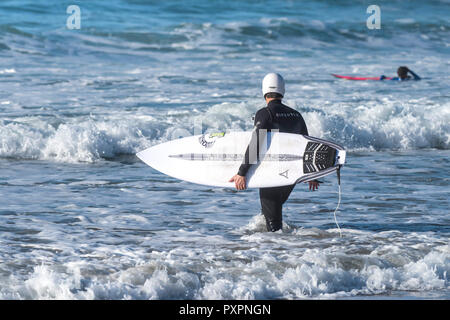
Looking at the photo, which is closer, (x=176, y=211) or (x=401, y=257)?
(x=401, y=257)

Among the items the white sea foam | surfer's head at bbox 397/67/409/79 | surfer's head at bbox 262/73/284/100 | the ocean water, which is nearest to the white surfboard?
surfer's head at bbox 262/73/284/100

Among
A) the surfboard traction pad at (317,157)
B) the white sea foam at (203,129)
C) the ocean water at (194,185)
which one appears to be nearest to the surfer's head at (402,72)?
the ocean water at (194,185)

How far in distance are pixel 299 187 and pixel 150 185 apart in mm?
1810

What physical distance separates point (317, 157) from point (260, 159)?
0.51 metres

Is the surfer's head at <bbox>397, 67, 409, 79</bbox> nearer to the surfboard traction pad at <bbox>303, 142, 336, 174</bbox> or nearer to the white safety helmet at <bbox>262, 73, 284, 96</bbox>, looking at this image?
the surfboard traction pad at <bbox>303, 142, 336, 174</bbox>

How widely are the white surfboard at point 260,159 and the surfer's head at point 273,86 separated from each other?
13.3 inches

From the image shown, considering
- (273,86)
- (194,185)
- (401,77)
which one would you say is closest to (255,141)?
(273,86)

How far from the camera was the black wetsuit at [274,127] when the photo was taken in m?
6.81

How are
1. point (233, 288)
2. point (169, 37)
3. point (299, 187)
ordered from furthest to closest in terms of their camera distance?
1. point (169, 37)
2. point (299, 187)
3. point (233, 288)

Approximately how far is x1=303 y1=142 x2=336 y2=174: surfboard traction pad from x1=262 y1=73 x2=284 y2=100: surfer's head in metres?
0.55

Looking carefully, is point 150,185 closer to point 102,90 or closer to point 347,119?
point 347,119

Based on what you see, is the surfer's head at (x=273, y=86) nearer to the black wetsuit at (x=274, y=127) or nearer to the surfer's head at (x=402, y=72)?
the black wetsuit at (x=274, y=127)

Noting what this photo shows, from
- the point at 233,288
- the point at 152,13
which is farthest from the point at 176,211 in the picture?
the point at 152,13
